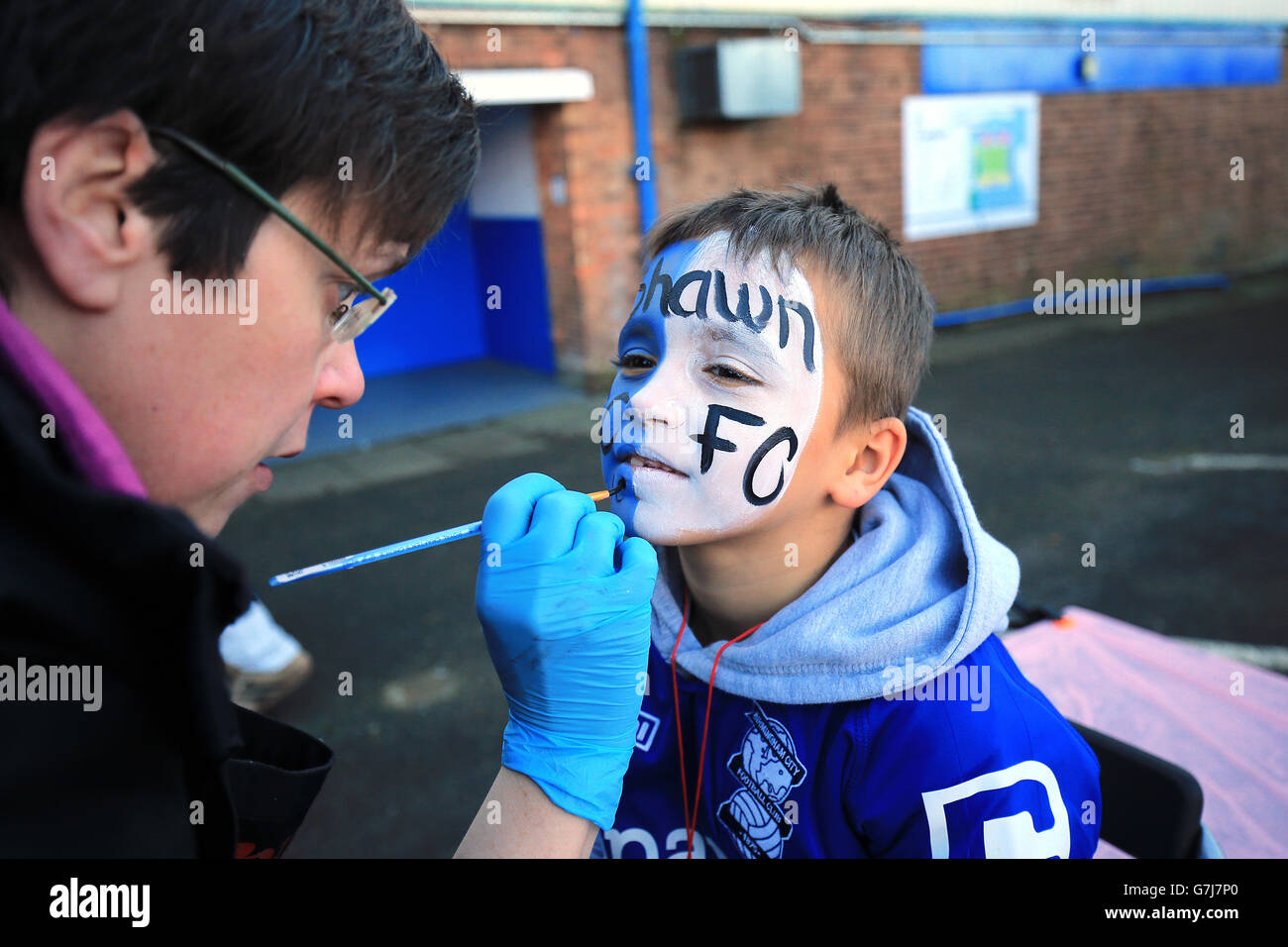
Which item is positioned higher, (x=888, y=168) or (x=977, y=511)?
(x=888, y=168)

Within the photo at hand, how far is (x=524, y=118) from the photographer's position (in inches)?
307

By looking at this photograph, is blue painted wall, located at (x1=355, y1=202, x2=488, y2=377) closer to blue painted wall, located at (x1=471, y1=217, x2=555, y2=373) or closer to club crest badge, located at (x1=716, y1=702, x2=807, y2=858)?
blue painted wall, located at (x1=471, y1=217, x2=555, y2=373)

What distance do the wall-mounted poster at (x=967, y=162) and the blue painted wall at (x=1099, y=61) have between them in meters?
0.18

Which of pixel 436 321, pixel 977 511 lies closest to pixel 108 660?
pixel 977 511

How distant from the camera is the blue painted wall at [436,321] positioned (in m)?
8.75

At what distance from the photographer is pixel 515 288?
8656 mm

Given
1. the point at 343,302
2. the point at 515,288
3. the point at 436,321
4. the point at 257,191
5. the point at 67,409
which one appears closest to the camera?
the point at 67,409

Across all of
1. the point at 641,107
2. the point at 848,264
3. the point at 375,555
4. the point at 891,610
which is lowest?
the point at 891,610

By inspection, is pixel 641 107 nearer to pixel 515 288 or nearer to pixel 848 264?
pixel 515 288

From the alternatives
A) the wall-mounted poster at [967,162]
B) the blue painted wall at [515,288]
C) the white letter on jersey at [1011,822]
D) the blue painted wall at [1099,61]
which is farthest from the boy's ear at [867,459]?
the blue painted wall at [1099,61]

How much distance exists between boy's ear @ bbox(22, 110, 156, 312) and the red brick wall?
224 inches

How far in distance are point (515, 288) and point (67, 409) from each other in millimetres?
8046

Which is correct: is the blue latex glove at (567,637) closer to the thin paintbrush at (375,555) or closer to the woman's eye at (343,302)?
the thin paintbrush at (375,555)

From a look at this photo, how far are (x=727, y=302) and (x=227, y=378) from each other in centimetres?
82
